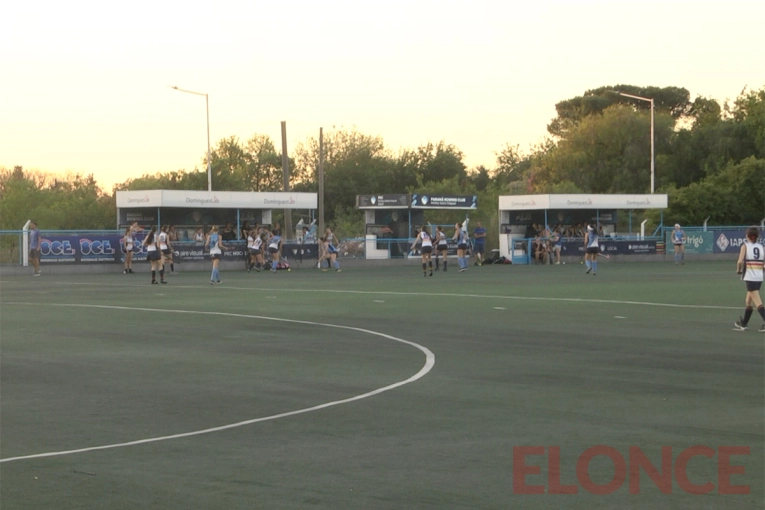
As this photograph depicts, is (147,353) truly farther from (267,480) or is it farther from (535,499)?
(535,499)

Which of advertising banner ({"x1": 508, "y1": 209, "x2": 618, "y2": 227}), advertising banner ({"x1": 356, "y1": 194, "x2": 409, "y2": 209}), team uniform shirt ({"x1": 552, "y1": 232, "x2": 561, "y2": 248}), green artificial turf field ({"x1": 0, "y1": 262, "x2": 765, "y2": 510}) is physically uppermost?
advertising banner ({"x1": 356, "y1": 194, "x2": 409, "y2": 209})

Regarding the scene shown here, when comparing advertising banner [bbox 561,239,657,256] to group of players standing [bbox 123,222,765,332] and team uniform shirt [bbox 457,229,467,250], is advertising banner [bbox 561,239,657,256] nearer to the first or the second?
group of players standing [bbox 123,222,765,332]

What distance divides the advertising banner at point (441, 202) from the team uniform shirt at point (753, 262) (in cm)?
3673

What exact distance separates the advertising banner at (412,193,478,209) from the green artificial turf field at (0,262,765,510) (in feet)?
106

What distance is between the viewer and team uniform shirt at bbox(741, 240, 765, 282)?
17.8 metres

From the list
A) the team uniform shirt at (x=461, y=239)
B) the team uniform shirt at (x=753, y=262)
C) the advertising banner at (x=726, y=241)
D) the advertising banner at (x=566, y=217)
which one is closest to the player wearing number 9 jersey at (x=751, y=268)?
the team uniform shirt at (x=753, y=262)

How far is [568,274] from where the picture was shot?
1540 inches

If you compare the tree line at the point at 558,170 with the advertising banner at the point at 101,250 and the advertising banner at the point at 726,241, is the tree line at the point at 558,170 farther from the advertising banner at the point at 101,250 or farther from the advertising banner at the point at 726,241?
the advertising banner at the point at 101,250

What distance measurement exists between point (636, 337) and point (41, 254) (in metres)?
31.0

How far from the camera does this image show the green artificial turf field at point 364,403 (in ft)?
23.5

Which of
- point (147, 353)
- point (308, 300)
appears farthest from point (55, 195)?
point (147, 353)

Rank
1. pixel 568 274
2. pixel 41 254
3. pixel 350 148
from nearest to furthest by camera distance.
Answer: pixel 568 274, pixel 41 254, pixel 350 148

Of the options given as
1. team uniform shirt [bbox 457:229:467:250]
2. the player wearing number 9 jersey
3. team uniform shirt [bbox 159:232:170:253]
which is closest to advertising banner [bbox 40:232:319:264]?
team uniform shirt [bbox 159:232:170:253]

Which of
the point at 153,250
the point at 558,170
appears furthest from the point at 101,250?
the point at 558,170
